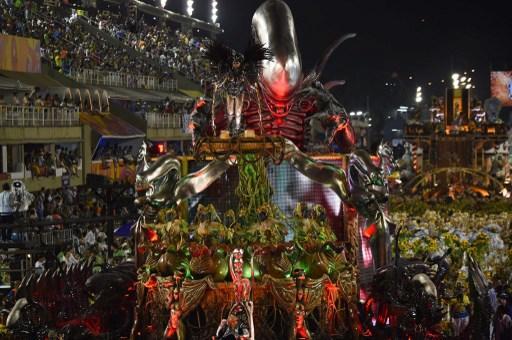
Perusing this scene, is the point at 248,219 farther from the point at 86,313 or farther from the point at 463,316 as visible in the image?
the point at 463,316

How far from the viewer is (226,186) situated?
12.3m

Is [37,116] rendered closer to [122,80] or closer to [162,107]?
[122,80]

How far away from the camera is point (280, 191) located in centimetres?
1231

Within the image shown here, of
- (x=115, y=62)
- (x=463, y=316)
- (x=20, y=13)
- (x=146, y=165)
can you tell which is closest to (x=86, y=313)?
(x=146, y=165)

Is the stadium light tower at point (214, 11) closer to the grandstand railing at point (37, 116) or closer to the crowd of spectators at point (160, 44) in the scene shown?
the crowd of spectators at point (160, 44)

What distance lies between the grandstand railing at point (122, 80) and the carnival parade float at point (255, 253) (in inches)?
892

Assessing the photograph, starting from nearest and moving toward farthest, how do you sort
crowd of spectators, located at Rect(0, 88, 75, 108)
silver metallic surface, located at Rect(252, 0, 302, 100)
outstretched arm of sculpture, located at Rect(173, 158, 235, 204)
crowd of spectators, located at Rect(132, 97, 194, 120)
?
outstretched arm of sculpture, located at Rect(173, 158, 235, 204) < silver metallic surface, located at Rect(252, 0, 302, 100) < crowd of spectators, located at Rect(0, 88, 75, 108) < crowd of spectators, located at Rect(132, 97, 194, 120)

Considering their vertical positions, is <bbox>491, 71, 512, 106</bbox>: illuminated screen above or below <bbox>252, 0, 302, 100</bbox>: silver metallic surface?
above

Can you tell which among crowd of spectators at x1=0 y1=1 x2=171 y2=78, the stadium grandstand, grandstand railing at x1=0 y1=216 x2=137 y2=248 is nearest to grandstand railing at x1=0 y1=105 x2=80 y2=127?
the stadium grandstand

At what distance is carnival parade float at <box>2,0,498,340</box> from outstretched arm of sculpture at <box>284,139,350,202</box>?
18mm

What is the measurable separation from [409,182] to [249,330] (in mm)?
17200

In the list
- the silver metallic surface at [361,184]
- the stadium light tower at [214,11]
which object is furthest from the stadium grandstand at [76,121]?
the stadium light tower at [214,11]

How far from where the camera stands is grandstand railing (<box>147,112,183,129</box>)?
38.8 meters

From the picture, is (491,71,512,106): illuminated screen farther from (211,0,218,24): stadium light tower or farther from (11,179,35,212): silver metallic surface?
(11,179,35,212): silver metallic surface
